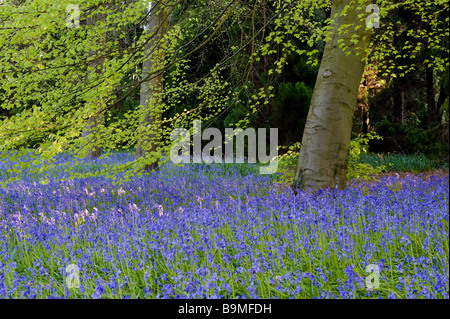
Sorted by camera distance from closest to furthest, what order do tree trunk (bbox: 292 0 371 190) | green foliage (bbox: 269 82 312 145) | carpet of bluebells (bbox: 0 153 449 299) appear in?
carpet of bluebells (bbox: 0 153 449 299)
tree trunk (bbox: 292 0 371 190)
green foliage (bbox: 269 82 312 145)

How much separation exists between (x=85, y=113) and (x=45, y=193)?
3.09m

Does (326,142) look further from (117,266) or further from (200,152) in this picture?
(200,152)

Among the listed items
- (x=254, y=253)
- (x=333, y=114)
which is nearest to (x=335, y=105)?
(x=333, y=114)

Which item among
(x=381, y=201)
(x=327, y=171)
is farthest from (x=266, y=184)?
(x=381, y=201)

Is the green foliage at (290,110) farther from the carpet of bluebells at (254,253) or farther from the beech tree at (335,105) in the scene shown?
the carpet of bluebells at (254,253)

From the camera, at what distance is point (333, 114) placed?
4.99m

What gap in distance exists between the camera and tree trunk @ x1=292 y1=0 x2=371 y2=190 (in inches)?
196

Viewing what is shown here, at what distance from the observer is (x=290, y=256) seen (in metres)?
3.02

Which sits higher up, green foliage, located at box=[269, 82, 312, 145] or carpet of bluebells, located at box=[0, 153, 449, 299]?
green foliage, located at box=[269, 82, 312, 145]

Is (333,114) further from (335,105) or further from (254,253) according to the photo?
(254,253)

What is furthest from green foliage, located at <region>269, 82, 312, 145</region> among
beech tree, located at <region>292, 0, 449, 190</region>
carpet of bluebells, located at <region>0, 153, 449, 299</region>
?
carpet of bluebells, located at <region>0, 153, 449, 299</region>

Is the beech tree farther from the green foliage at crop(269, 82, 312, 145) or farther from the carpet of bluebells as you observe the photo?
the green foliage at crop(269, 82, 312, 145)

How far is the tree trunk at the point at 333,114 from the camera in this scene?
4.98 metres

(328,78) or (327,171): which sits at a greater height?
(328,78)
